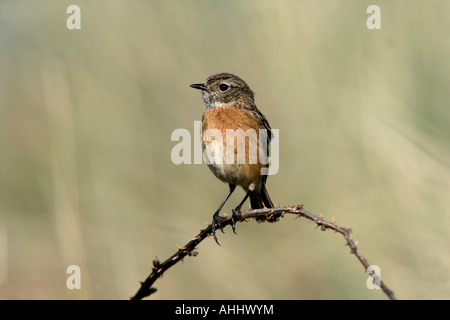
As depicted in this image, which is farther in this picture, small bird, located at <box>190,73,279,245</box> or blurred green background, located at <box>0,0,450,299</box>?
blurred green background, located at <box>0,0,450,299</box>

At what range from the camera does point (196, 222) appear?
6031 millimetres

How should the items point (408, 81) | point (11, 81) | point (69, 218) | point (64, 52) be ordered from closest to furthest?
point (69, 218) → point (408, 81) → point (64, 52) → point (11, 81)

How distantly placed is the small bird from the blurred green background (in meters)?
0.88

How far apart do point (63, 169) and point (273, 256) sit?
84.7 inches

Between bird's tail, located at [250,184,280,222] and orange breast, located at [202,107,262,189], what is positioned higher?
orange breast, located at [202,107,262,189]

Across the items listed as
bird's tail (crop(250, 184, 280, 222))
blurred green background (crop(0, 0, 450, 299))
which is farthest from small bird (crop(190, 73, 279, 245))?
blurred green background (crop(0, 0, 450, 299))

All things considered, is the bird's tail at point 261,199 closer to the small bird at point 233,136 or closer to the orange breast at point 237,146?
the small bird at point 233,136

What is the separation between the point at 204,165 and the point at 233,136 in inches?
63.1

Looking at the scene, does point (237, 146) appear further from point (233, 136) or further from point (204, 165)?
point (204, 165)

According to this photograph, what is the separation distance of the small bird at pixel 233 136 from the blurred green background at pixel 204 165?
882mm

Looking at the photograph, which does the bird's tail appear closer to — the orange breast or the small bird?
the small bird

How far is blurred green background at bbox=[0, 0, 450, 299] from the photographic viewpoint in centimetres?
539

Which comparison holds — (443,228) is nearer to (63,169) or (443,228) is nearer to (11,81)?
(63,169)
